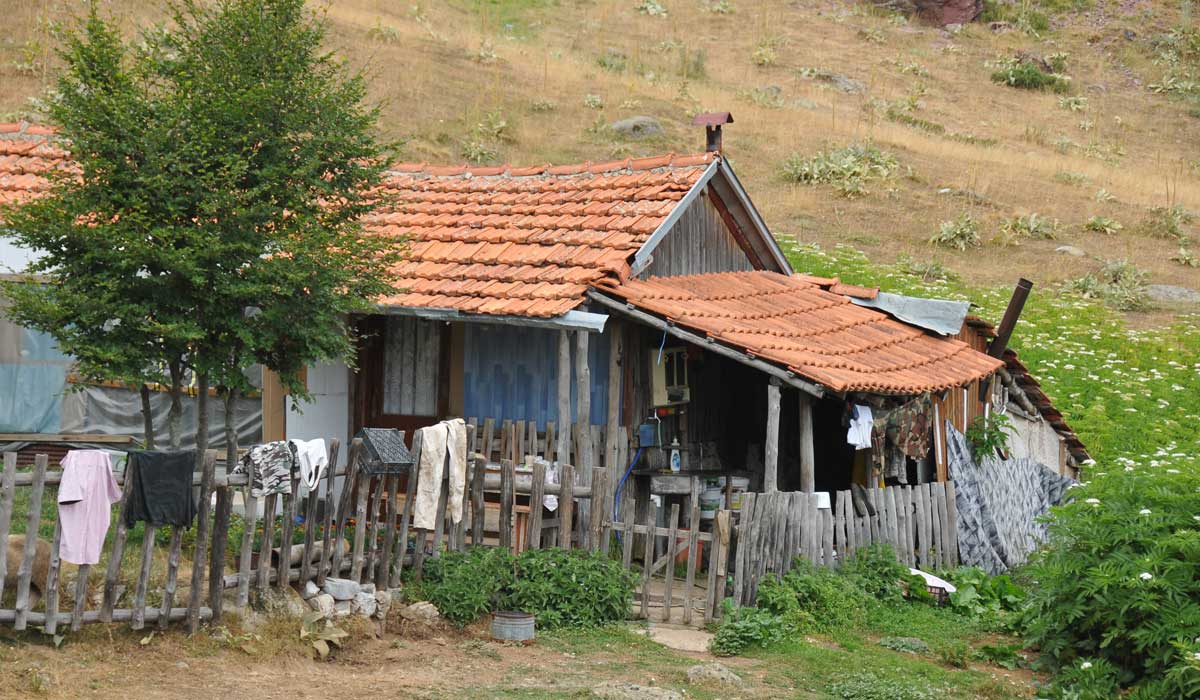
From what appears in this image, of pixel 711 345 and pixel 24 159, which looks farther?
pixel 24 159

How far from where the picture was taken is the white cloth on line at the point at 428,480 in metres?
10.3

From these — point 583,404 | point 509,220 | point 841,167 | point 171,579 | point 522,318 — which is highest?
point 841,167

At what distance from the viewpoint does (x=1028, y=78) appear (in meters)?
47.2

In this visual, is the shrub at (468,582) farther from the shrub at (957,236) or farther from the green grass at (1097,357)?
the shrub at (957,236)

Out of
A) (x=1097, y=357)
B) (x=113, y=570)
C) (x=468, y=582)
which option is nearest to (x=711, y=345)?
(x=468, y=582)

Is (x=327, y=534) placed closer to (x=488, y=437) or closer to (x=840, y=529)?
(x=488, y=437)

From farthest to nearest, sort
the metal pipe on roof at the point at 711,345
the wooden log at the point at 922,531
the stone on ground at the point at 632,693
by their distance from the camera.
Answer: the wooden log at the point at 922,531 → the metal pipe on roof at the point at 711,345 → the stone on ground at the point at 632,693

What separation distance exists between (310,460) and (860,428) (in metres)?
5.58

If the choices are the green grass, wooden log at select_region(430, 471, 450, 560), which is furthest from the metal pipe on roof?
the green grass

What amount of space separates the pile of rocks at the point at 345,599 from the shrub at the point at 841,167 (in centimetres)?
2340

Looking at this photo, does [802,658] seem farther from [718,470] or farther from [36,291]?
[36,291]

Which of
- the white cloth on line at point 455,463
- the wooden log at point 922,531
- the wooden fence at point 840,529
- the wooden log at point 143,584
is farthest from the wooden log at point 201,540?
the wooden log at point 922,531

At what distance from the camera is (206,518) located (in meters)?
8.75

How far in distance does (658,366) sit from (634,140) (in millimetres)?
20728
